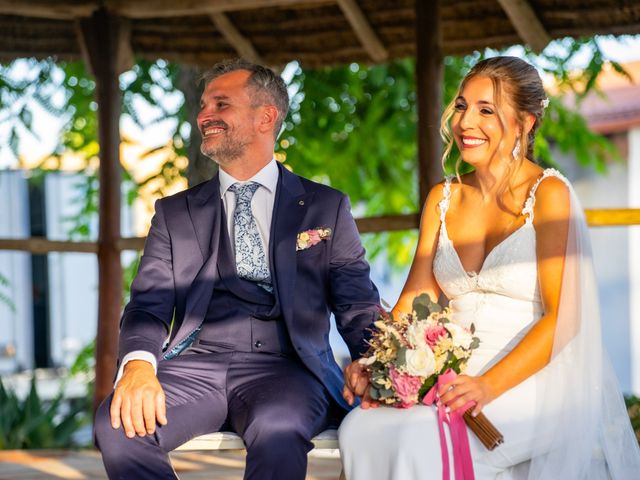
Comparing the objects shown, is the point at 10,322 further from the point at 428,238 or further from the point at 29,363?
the point at 428,238

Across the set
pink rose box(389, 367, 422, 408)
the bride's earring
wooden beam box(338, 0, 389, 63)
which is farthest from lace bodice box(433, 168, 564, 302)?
wooden beam box(338, 0, 389, 63)

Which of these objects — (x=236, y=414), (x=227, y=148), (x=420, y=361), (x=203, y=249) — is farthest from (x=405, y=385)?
(x=227, y=148)

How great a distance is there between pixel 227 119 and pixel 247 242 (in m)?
0.44

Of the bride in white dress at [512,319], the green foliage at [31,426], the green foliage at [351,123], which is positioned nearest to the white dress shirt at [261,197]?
the bride in white dress at [512,319]

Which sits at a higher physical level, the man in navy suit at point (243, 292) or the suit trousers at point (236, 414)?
the man in navy suit at point (243, 292)

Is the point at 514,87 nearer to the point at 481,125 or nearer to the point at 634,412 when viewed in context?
the point at 481,125

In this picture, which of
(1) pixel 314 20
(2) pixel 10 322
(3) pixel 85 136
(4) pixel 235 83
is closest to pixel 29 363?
(2) pixel 10 322

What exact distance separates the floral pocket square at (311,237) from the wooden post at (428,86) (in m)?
2.56

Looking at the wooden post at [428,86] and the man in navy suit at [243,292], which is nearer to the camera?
the man in navy suit at [243,292]

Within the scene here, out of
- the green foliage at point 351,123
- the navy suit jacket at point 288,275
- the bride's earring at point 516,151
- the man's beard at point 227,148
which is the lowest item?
the navy suit jacket at point 288,275

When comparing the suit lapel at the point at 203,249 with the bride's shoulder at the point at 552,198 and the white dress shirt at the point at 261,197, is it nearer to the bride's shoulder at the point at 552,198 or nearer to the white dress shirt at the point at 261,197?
the white dress shirt at the point at 261,197

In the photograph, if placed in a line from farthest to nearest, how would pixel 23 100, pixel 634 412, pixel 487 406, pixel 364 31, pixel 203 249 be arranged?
pixel 23 100 → pixel 634 412 → pixel 364 31 → pixel 203 249 → pixel 487 406

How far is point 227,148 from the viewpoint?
366 cm

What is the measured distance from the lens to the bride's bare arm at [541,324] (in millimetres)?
2949
